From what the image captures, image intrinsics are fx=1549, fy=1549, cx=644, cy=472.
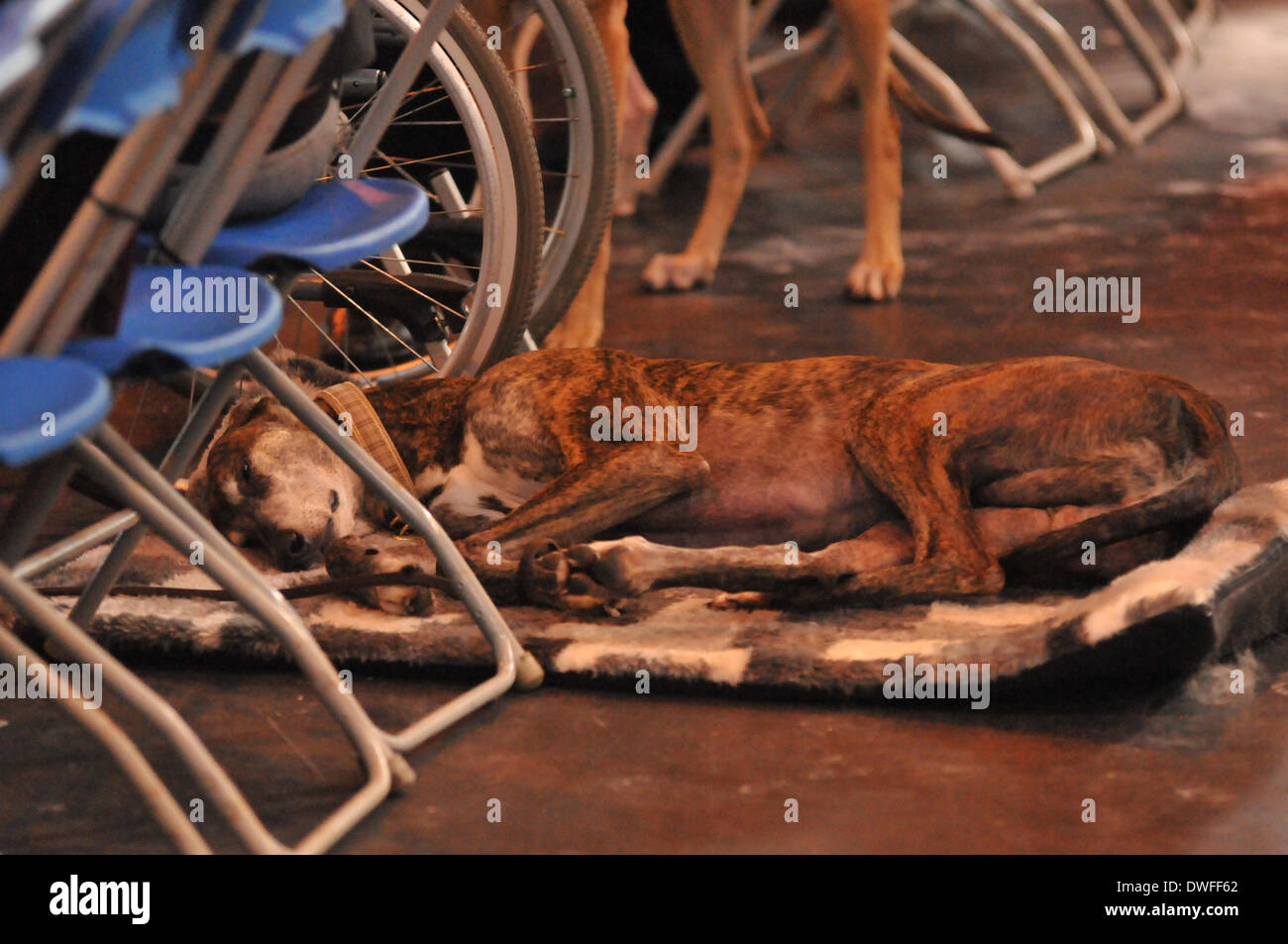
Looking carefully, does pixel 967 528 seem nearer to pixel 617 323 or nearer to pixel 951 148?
pixel 617 323

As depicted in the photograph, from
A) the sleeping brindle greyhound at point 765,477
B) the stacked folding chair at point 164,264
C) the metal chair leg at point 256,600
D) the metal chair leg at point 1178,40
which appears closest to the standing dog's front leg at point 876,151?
the sleeping brindle greyhound at point 765,477

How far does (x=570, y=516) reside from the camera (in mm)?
2721

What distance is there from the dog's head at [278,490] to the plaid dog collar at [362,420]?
0.23 feet

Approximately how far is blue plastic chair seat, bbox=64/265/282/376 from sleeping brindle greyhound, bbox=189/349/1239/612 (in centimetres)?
95

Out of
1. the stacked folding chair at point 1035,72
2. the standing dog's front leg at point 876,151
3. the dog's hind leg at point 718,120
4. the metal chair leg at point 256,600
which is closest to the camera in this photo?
the metal chair leg at point 256,600

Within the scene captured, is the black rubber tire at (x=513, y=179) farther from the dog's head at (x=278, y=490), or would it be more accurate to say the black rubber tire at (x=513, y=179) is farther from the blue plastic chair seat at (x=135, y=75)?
the blue plastic chair seat at (x=135, y=75)

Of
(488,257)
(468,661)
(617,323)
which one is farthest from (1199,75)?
(468,661)

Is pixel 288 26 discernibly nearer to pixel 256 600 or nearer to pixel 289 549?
pixel 256 600

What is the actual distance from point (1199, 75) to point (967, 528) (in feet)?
20.2

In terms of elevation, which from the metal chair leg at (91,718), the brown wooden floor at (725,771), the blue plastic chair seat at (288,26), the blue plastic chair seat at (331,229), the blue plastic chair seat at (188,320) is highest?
the blue plastic chair seat at (288,26)

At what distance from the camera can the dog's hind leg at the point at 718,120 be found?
4.82 meters

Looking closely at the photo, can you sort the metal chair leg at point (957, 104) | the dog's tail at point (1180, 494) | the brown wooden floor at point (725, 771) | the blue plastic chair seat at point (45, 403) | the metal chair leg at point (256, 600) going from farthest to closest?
the metal chair leg at point (957, 104)
the dog's tail at point (1180, 494)
the brown wooden floor at point (725, 771)
the metal chair leg at point (256, 600)
the blue plastic chair seat at point (45, 403)

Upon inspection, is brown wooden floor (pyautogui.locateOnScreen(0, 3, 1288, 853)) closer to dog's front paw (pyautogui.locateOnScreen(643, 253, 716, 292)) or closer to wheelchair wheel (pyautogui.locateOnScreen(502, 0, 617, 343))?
wheelchair wheel (pyautogui.locateOnScreen(502, 0, 617, 343))
